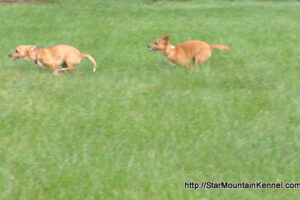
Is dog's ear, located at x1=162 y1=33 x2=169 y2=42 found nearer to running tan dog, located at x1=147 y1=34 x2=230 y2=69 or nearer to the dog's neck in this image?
the dog's neck

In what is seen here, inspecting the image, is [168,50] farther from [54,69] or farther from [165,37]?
[54,69]

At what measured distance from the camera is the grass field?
5.00 metres

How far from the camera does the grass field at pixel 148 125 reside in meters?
5.00

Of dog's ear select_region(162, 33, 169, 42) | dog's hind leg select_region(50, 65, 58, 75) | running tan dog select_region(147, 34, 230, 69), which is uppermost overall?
dog's ear select_region(162, 33, 169, 42)

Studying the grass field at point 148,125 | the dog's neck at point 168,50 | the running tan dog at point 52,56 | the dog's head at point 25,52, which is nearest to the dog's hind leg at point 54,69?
the running tan dog at point 52,56

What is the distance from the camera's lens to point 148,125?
21.0ft

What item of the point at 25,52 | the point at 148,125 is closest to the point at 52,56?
the point at 25,52

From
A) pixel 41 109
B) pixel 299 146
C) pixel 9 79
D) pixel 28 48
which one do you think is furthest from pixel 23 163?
pixel 28 48

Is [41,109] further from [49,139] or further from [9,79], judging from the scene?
[9,79]

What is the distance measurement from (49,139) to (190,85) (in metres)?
3.19

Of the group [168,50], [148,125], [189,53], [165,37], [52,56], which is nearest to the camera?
[148,125]

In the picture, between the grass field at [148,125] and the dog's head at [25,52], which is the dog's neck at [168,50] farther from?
the dog's head at [25,52]

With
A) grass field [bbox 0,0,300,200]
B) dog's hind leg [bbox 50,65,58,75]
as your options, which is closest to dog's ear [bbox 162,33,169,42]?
grass field [bbox 0,0,300,200]

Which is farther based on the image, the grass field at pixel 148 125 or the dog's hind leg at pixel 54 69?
the dog's hind leg at pixel 54 69
